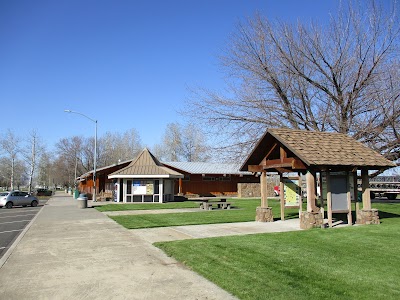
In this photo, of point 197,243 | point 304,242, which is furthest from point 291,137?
point 197,243

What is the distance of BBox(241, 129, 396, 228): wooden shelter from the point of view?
12.4 m

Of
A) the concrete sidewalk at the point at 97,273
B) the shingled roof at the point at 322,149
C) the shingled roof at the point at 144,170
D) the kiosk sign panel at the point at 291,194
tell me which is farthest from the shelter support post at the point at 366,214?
the shingled roof at the point at 144,170

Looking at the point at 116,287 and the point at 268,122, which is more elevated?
the point at 268,122

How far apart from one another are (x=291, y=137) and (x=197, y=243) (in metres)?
5.70

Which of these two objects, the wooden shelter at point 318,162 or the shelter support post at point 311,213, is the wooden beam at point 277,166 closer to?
the wooden shelter at point 318,162

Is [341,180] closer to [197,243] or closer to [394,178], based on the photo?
[197,243]

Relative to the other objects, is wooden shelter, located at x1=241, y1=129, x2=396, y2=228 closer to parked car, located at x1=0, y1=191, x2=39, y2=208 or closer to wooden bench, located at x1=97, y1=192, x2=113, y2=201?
parked car, located at x1=0, y1=191, x2=39, y2=208

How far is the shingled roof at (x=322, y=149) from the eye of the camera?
12250mm

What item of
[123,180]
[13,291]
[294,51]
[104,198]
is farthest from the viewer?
[104,198]

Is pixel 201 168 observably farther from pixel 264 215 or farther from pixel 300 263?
pixel 300 263

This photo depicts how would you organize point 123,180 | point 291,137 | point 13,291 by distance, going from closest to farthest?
point 13,291 < point 291,137 < point 123,180

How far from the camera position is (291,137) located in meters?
13.1

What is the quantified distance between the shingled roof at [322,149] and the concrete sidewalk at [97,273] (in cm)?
586

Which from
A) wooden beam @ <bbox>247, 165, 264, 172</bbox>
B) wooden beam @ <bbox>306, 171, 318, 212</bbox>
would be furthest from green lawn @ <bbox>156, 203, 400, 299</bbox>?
wooden beam @ <bbox>247, 165, 264, 172</bbox>
